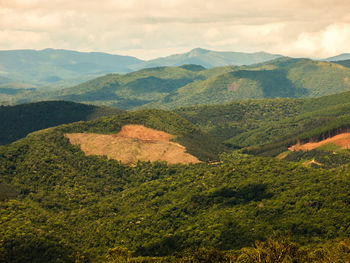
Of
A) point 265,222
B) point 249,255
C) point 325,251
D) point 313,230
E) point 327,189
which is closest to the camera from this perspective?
point 249,255

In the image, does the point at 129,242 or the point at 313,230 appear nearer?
the point at 313,230

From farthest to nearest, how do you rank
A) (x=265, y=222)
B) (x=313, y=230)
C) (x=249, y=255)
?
(x=265, y=222), (x=313, y=230), (x=249, y=255)

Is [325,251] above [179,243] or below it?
above

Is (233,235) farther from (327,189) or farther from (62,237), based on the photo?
(62,237)

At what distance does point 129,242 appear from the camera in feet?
604

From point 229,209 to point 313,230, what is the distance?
4602 centimetres

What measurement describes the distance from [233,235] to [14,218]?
4030 inches

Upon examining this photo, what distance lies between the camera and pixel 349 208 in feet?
565

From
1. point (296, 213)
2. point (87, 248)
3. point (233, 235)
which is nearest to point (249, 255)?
point (233, 235)

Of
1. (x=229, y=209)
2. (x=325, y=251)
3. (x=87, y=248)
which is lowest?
(x=87, y=248)

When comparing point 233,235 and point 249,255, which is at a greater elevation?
point 249,255

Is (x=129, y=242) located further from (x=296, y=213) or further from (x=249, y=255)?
(x=249, y=255)

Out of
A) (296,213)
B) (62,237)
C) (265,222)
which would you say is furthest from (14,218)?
(296,213)

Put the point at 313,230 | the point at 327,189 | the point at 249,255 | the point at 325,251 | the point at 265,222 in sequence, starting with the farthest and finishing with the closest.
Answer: the point at 327,189, the point at 265,222, the point at 313,230, the point at 325,251, the point at 249,255
